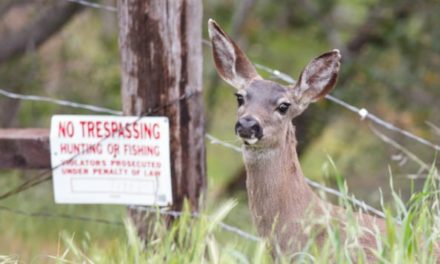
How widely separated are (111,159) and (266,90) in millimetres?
744

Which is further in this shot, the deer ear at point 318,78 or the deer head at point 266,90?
the deer ear at point 318,78

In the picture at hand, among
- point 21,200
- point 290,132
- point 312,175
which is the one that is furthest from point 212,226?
point 312,175

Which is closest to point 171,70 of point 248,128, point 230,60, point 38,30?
point 230,60

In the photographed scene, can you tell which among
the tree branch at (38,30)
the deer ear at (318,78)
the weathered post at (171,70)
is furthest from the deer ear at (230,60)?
the tree branch at (38,30)

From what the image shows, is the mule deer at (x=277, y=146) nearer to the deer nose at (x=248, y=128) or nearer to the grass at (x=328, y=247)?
the deer nose at (x=248, y=128)

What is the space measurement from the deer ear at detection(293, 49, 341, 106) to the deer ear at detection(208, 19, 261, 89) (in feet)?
0.79

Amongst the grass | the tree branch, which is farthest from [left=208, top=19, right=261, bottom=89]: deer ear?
the tree branch

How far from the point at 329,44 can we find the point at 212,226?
19.9ft

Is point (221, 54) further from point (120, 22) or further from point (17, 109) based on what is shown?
point (17, 109)

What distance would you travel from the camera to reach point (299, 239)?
15.6 ft

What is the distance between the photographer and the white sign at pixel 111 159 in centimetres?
524

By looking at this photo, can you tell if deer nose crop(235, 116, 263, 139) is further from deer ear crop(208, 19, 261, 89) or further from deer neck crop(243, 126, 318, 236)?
deer ear crop(208, 19, 261, 89)

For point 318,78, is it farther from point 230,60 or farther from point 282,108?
point 230,60

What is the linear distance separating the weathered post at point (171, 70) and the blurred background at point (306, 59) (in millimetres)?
3434
